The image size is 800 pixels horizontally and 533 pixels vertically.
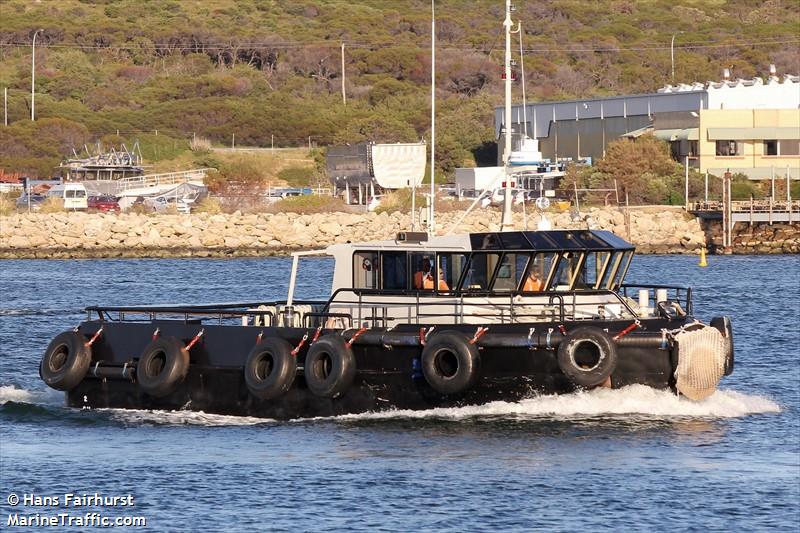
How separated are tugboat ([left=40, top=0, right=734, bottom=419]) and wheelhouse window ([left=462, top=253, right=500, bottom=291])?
21 millimetres

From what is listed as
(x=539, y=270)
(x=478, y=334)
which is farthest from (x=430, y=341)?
(x=539, y=270)

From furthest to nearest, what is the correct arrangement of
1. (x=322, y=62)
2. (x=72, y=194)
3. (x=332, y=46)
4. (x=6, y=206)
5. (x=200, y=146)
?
1. (x=332, y=46)
2. (x=322, y=62)
3. (x=200, y=146)
4. (x=72, y=194)
5. (x=6, y=206)

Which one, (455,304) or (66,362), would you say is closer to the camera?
(455,304)

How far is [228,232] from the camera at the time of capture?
6744cm

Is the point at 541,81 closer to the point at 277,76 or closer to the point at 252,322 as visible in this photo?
the point at 277,76

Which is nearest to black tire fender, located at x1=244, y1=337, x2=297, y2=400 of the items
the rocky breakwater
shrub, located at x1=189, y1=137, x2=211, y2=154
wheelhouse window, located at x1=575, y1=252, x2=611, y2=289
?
wheelhouse window, located at x1=575, y1=252, x2=611, y2=289

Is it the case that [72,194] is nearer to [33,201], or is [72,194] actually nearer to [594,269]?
[33,201]

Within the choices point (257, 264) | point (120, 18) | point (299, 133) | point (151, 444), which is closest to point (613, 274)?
point (151, 444)

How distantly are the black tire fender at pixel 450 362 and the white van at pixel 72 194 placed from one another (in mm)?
55397

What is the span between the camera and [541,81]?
12344 centimetres

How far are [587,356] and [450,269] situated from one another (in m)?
2.71

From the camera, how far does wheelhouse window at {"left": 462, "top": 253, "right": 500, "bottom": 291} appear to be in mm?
22156

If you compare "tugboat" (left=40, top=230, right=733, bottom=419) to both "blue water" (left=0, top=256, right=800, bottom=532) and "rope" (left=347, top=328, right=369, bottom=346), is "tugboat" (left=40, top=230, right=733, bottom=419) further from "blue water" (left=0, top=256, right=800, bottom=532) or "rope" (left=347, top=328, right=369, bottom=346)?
"blue water" (left=0, top=256, right=800, bottom=532)

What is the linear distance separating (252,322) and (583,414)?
6236 millimetres
